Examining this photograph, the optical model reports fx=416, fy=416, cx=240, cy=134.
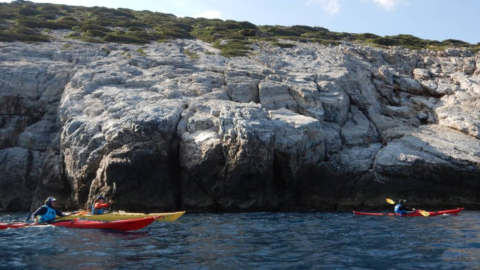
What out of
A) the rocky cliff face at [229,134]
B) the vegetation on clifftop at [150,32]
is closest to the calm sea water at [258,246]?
the rocky cliff face at [229,134]

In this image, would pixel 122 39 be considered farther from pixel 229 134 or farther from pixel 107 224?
pixel 107 224

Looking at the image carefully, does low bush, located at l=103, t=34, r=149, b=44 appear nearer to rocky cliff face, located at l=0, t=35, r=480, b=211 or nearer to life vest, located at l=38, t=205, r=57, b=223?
rocky cliff face, located at l=0, t=35, r=480, b=211

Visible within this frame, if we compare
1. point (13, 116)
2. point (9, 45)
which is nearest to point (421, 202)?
point (13, 116)

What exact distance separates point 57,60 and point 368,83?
24.6 m

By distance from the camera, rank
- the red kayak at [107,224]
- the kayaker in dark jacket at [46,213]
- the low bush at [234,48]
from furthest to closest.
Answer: the low bush at [234,48] < the kayaker in dark jacket at [46,213] < the red kayak at [107,224]

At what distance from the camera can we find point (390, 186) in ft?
77.9

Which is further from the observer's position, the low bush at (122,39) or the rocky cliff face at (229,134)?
the low bush at (122,39)

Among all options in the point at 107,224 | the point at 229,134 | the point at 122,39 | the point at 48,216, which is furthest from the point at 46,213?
the point at 122,39

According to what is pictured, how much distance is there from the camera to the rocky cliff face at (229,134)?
2292 centimetres

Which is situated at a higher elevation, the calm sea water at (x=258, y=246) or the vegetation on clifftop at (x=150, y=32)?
the vegetation on clifftop at (x=150, y=32)

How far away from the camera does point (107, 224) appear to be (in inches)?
637

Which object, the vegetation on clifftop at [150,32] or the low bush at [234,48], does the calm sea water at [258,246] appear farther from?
the vegetation on clifftop at [150,32]

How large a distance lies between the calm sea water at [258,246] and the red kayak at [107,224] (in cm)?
31

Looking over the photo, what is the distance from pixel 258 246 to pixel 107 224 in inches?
270
